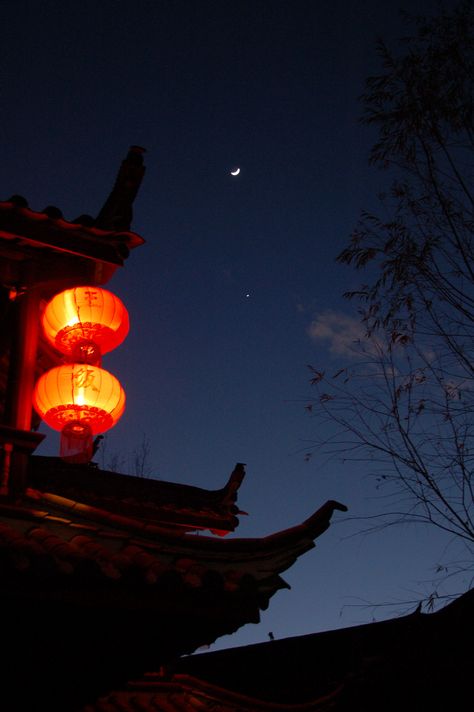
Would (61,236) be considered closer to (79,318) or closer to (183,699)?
(79,318)

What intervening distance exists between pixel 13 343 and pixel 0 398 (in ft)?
9.54

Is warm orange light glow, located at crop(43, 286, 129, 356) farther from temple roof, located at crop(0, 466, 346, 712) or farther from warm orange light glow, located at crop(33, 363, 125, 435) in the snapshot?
temple roof, located at crop(0, 466, 346, 712)

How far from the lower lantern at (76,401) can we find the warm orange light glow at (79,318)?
0.88ft

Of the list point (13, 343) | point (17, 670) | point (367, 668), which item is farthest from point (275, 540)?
point (367, 668)

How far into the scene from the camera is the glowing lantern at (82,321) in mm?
6227

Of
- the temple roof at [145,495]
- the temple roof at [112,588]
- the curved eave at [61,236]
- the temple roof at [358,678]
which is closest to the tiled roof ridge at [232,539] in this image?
the temple roof at [112,588]

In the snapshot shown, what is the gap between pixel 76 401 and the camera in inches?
238

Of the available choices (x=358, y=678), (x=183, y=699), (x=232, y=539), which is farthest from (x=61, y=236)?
(x=358, y=678)

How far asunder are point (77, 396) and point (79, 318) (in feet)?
2.25

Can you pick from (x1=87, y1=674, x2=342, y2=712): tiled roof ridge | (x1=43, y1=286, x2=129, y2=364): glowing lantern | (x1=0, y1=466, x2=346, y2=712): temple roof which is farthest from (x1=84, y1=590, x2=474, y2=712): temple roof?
(x1=43, y1=286, x2=129, y2=364): glowing lantern

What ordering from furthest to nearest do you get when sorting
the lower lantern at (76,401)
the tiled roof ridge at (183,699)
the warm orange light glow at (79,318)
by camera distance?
the tiled roof ridge at (183,699) < the warm orange light glow at (79,318) < the lower lantern at (76,401)

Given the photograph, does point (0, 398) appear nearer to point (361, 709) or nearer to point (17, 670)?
point (17, 670)

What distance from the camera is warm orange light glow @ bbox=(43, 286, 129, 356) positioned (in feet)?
20.4

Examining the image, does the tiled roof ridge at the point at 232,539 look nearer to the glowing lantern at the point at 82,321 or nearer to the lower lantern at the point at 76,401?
the lower lantern at the point at 76,401
